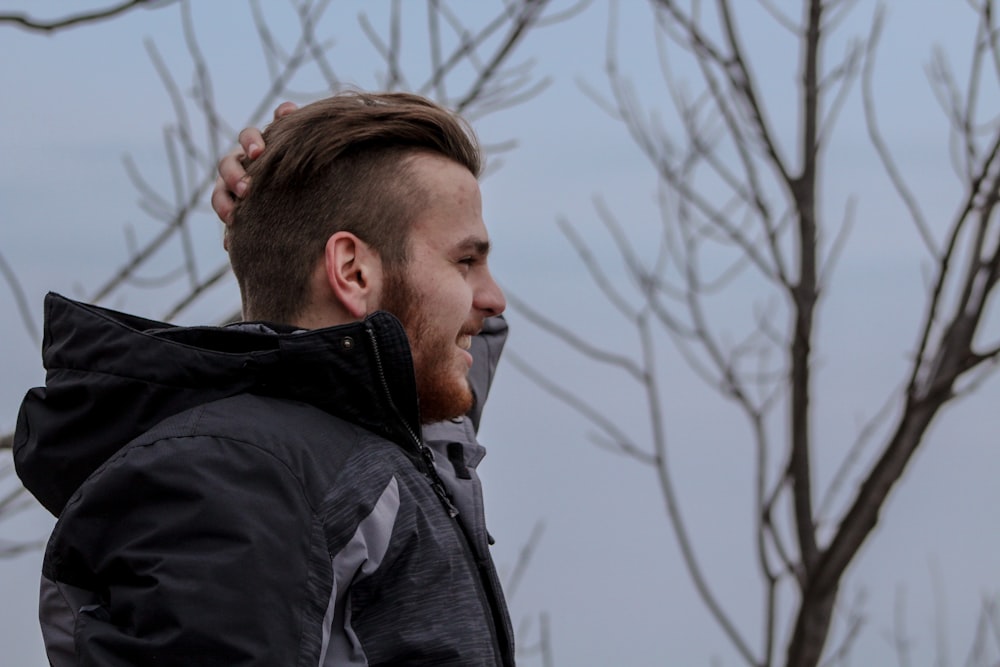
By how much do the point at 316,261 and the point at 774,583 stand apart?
3.85 ft

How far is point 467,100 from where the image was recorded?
2752mm

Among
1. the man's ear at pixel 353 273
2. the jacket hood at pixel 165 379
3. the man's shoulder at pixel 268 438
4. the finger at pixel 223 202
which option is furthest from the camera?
the finger at pixel 223 202

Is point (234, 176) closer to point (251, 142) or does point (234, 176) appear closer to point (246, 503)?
point (251, 142)

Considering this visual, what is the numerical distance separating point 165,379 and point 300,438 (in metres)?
0.18

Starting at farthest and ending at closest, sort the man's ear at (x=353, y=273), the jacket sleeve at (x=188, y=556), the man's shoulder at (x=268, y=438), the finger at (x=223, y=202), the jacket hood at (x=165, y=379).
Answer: the finger at (x=223, y=202)
the man's ear at (x=353, y=273)
the jacket hood at (x=165, y=379)
the man's shoulder at (x=268, y=438)
the jacket sleeve at (x=188, y=556)

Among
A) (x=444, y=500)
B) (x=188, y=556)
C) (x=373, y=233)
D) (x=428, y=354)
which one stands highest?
(x=373, y=233)

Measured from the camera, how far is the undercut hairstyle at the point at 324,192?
5.97 feet

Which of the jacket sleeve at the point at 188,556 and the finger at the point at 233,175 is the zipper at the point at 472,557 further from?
the finger at the point at 233,175

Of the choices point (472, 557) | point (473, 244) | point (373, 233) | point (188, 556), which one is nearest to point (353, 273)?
point (373, 233)

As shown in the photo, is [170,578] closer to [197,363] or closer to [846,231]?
[197,363]

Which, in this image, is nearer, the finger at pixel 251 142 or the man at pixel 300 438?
the man at pixel 300 438

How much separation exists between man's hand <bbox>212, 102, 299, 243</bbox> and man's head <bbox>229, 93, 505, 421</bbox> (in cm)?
2

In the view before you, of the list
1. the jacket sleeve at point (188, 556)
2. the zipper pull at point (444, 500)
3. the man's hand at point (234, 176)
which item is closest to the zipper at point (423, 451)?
the zipper pull at point (444, 500)

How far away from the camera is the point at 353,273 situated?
179 centimetres
